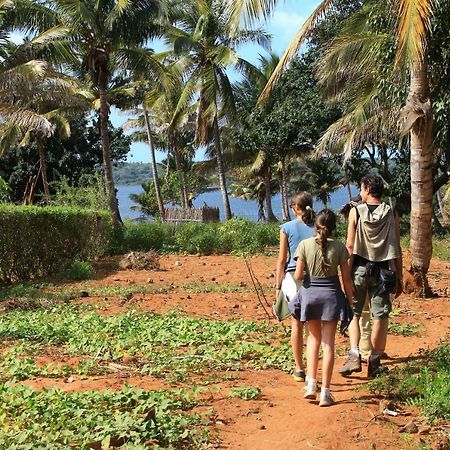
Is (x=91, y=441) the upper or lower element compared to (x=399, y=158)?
lower

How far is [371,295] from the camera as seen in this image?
6.04 meters

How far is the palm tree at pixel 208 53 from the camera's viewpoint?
27.4 m

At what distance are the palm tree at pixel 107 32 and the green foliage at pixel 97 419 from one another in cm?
1673

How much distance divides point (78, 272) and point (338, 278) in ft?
37.3

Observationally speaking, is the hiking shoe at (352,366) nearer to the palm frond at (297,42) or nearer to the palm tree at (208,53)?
the palm frond at (297,42)

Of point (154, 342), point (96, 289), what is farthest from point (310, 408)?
point (96, 289)

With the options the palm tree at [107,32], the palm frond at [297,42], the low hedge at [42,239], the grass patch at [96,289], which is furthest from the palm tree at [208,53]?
the palm frond at [297,42]

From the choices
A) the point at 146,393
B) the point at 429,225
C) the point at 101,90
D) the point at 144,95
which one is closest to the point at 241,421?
the point at 146,393

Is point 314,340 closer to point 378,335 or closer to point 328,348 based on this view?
point 328,348

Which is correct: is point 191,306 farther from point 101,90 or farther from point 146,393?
point 101,90

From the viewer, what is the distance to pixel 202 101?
29484mm

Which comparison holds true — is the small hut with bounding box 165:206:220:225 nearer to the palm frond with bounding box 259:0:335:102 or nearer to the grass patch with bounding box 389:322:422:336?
the palm frond with bounding box 259:0:335:102

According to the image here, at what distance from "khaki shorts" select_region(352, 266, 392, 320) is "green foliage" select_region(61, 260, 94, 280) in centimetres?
1063

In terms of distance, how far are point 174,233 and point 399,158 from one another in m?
12.4
